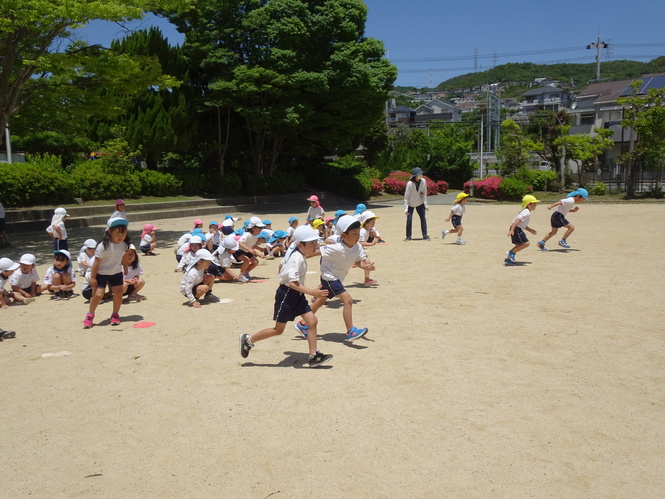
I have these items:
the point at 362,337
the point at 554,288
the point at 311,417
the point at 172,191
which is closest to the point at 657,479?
the point at 311,417

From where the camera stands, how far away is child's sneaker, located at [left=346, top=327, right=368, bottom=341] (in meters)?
6.60

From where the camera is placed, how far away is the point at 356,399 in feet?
16.6

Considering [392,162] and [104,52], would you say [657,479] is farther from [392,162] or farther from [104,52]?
[392,162]

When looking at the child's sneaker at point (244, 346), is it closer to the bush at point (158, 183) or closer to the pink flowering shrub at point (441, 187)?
the bush at point (158, 183)

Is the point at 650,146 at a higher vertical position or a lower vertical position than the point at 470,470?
higher

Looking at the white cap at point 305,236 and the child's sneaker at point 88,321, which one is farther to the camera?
the child's sneaker at point 88,321

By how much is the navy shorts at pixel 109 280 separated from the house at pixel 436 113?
126 m

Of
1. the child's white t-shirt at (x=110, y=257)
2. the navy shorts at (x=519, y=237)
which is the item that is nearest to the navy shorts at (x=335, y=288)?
the child's white t-shirt at (x=110, y=257)

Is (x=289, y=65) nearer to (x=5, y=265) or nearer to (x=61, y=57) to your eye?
(x=61, y=57)

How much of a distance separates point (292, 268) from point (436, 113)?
134m

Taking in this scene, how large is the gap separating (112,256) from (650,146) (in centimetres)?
2912

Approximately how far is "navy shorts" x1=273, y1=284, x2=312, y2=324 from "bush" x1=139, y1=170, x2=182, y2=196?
1858 centimetres

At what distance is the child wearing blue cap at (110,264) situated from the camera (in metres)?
7.18

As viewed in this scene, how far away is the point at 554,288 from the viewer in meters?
9.30
